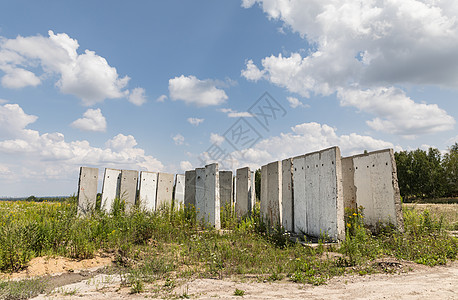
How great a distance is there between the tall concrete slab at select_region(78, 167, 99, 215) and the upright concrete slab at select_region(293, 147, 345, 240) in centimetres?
551

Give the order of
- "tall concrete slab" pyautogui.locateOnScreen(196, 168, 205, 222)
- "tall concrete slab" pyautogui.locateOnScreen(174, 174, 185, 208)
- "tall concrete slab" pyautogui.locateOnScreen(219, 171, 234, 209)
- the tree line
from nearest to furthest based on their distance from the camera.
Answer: "tall concrete slab" pyautogui.locateOnScreen(196, 168, 205, 222), "tall concrete slab" pyautogui.locateOnScreen(219, 171, 234, 209), "tall concrete slab" pyautogui.locateOnScreen(174, 174, 185, 208), the tree line

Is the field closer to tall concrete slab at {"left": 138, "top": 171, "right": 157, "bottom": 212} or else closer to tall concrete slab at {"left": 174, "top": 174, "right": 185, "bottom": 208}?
tall concrete slab at {"left": 138, "top": 171, "right": 157, "bottom": 212}

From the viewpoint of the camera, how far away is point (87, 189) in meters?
7.61

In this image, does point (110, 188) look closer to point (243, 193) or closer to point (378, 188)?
point (243, 193)

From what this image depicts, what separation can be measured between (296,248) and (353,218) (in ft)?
6.02

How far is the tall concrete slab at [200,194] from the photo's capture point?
8539mm

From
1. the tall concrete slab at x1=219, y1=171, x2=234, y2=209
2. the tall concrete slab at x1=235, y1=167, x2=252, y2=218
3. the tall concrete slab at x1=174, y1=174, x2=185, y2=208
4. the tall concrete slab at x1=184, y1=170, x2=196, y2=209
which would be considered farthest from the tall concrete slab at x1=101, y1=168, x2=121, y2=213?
the tall concrete slab at x1=235, y1=167, x2=252, y2=218

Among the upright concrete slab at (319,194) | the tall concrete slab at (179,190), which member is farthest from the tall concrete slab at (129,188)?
the upright concrete slab at (319,194)

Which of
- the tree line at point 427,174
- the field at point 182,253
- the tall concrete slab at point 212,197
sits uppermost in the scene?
the tree line at point 427,174

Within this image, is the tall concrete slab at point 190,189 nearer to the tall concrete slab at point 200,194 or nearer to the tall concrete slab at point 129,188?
the tall concrete slab at point 200,194

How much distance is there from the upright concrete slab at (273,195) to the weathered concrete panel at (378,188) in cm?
195

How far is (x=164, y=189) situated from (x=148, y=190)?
539 mm

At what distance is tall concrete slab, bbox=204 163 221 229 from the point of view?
26.0ft

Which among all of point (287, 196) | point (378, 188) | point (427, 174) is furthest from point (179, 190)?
point (427, 174)
